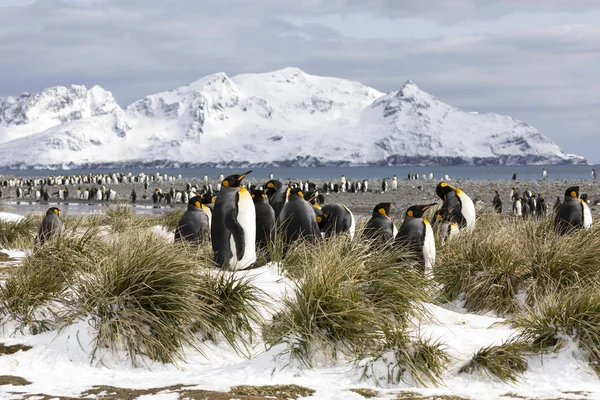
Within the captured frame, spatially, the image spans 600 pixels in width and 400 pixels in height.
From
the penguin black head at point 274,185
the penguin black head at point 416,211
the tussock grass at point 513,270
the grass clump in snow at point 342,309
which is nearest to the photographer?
the grass clump in snow at point 342,309

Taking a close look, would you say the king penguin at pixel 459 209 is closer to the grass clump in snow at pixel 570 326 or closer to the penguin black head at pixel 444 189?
the penguin black head at pixel 444 189

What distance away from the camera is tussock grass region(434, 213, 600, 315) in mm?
6809

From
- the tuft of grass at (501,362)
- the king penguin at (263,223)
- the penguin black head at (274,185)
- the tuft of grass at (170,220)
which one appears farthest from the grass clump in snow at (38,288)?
the tuft of grass at (170,220)

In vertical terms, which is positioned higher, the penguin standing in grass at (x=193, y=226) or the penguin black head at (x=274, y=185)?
the penguin black head at (x=274, y=185)

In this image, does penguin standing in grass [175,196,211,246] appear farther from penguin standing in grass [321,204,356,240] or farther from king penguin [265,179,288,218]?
penguin standing in grass [321,204,356,240]

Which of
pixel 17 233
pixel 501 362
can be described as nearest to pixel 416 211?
pixel 501 362

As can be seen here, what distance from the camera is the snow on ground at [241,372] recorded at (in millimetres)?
4602

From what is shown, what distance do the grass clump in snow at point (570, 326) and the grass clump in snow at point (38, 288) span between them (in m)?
3.53

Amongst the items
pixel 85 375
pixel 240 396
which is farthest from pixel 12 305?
pixel 240 396

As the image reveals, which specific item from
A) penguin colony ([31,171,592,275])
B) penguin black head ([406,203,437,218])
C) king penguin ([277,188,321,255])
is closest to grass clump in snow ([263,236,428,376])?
penguin colony ([31,171,592,275])

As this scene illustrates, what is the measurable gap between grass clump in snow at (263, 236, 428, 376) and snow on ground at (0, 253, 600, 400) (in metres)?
0.15

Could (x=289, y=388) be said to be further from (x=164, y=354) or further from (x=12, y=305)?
(x=12, y=305)

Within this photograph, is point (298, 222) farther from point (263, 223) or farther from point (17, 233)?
point (17, 233)

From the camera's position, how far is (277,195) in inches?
416
